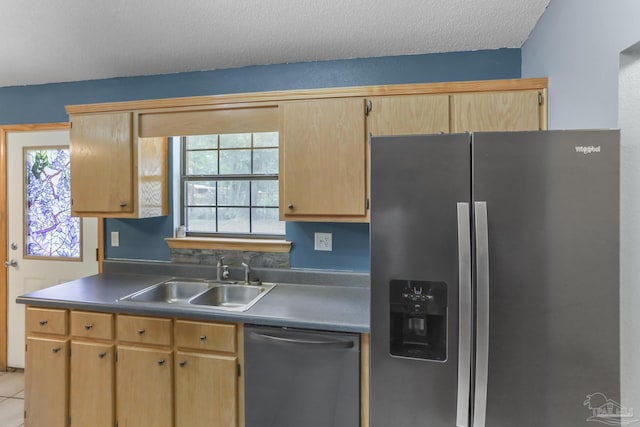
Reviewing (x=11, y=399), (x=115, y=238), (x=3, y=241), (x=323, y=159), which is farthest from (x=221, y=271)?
(x=3, y=241)

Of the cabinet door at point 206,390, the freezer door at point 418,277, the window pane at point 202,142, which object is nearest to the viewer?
the freezer door at point 418,277

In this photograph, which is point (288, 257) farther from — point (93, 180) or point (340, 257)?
point (93, 180)

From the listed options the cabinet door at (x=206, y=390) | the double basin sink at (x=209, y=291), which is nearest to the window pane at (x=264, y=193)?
the double basin sink at (x=209, y=291)

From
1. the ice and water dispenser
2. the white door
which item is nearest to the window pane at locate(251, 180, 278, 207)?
the ice and water dispenser

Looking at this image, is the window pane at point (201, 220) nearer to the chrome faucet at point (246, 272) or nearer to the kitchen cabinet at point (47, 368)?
the chrome faucet at point (246, 272)

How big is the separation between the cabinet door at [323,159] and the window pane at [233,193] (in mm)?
617

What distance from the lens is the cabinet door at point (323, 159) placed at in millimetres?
1912

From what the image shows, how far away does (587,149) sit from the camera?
1.16 metres

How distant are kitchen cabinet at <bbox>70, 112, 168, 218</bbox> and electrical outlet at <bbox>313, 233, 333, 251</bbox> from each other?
1115 mm

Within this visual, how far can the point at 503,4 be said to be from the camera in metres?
1.71

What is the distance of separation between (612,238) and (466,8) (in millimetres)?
1254

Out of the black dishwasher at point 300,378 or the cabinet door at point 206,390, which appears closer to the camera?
the black dishwasher at point 300,378

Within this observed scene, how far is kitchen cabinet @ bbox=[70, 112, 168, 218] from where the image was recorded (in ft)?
7.30

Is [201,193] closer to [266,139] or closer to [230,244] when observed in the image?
[230,244]
